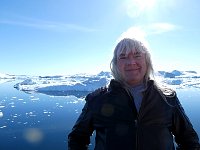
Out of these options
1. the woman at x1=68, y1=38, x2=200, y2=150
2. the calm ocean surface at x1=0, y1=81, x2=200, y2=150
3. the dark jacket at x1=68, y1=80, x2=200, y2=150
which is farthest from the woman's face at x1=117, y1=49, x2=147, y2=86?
the calm ocean surface at x1=0, y1=81, x2=200, y2=150

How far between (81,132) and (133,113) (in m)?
0.42

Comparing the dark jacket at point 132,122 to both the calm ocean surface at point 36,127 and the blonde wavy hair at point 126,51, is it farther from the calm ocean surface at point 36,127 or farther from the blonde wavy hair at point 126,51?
the calm ocean surface at point 36,127

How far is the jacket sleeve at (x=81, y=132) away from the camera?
6.34 ft

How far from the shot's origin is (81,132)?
77.5 inches

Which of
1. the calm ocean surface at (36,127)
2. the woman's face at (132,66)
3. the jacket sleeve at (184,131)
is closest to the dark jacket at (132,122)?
the jacket sleeve at (184,131)

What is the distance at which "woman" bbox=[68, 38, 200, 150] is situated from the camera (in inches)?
69.8

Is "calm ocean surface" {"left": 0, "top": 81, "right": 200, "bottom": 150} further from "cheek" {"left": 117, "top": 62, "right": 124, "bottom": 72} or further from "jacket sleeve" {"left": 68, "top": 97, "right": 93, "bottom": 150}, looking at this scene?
"cheek" {"left": 117, "top": 62, "right": 124, "bottom": 72}

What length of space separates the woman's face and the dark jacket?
10cm

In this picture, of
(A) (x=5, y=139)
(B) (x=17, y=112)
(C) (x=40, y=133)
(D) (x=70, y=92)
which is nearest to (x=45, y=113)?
(B) (x=17, y=112)

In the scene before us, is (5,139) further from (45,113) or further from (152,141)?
(152,141)

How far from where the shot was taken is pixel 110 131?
1.81m

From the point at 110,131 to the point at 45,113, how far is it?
5464 cm

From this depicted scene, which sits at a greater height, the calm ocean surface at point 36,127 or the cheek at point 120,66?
the cheek at point 120,66

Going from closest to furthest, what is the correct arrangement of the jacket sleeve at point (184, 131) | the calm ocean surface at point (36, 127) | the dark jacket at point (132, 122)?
the dark jacket at point (132, 122) < the jacket sleeve at point (184, 131) < the calm ocean surface at point (36, 127)
